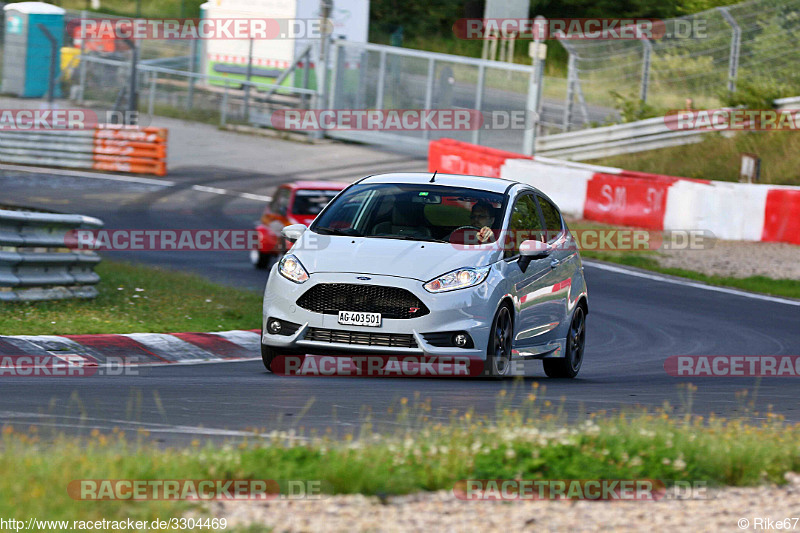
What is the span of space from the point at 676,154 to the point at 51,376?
22.0 metres

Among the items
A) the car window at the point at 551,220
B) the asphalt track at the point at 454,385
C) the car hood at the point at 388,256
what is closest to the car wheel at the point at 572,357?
the asphalt track at the point at 454,385

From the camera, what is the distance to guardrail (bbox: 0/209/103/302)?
38.6 ft

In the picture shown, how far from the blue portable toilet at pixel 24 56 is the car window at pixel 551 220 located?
33.1 m

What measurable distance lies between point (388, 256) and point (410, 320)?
55 cm

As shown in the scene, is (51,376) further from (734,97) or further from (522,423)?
(734,97)

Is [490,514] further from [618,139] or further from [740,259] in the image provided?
[618,139]

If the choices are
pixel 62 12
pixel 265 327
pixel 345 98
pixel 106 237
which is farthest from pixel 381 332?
pixel 62 12

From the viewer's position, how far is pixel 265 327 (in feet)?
32.0

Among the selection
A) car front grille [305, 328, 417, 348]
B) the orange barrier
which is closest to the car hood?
car front grille [305, 328, 417, 348]

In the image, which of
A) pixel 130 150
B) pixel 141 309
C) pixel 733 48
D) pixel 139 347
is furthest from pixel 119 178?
pixel 139 347

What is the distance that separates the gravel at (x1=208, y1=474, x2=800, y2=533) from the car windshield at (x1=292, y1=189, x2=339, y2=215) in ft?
43.4

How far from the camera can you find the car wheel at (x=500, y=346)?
9570 mm

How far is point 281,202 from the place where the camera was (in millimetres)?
19047

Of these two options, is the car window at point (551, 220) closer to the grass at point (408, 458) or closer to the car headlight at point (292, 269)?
the car headlight at point (292, 269)
